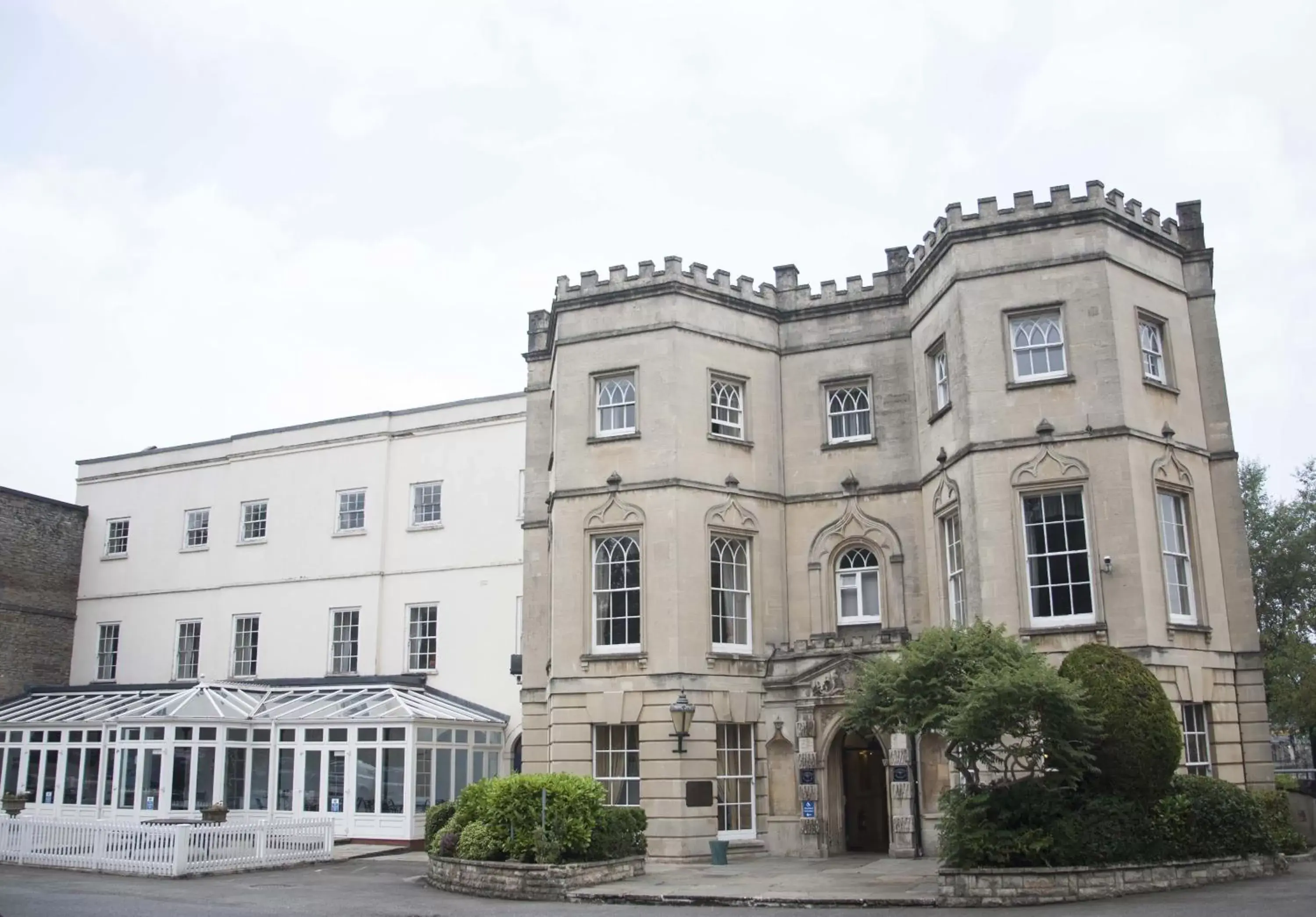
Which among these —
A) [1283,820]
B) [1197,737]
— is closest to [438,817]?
[1197,737]

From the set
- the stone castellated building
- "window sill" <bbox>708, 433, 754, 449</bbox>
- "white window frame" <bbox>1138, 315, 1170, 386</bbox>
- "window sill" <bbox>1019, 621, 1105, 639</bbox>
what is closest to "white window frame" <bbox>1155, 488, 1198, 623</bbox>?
the stone castellated building

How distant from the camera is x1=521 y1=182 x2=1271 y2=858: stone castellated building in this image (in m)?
20.0

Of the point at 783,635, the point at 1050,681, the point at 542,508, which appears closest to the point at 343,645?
the point at 542,508

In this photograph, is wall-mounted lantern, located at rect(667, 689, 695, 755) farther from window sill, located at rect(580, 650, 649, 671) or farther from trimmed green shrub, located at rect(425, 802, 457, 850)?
trimmed green shrub, located at rect(425, 802, 457, 850)

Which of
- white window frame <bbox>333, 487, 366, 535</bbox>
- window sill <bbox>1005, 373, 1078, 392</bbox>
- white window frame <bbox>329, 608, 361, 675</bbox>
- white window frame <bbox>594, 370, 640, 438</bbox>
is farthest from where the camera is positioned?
white window frame <bbox>333, 487, 366, 535</bbox>

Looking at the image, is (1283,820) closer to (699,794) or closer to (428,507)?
(699,794)

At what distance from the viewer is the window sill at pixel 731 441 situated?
23391 millimetres

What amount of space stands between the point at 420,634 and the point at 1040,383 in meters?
18.6

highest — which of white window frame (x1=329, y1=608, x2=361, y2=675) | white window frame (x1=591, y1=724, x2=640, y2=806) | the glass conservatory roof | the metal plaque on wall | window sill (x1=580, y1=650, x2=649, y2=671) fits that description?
white window frame (x1=329, y1=608, x2=361, y2=675)

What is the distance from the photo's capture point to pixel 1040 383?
67.3ft

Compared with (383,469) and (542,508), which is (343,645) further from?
(542,508)

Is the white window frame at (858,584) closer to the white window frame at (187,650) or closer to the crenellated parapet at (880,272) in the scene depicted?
the crenellated parapet at (880,272)

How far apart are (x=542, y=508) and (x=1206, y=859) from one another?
14.8m

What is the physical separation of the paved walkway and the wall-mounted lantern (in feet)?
6.65
